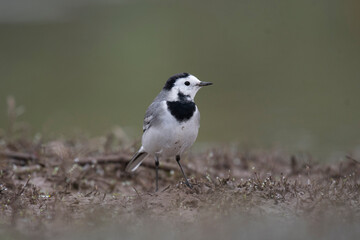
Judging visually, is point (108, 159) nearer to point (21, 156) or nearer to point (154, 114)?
point (21, 156)

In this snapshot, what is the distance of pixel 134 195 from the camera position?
6.65 meters

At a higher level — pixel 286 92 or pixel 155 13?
pixel 155 13

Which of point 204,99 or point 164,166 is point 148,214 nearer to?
point 164,166

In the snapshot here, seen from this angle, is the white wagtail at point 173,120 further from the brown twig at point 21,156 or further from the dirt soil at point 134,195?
the brown twig at point 21,156

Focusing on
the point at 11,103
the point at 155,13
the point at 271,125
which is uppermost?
the point at 155,13

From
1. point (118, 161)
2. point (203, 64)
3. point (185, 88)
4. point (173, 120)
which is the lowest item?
point (118, 161)

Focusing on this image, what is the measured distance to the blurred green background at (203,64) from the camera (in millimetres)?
13203

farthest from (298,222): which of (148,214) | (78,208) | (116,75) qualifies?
(116,75)

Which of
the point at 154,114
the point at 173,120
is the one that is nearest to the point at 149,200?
the point at 173,120

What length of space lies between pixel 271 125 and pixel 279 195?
7376 millimetres

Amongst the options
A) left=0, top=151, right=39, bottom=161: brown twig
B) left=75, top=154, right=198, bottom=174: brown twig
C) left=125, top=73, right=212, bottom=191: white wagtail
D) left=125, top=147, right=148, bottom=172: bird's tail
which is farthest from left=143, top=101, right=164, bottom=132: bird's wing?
left=0, top=151, right=39, bottom=161: brown twig

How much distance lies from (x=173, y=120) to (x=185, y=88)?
0.52 metres

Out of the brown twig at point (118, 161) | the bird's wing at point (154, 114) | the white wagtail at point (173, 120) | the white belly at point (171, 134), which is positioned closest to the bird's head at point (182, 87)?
the white wagtail at point (173, 120)

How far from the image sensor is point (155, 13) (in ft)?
70.6
